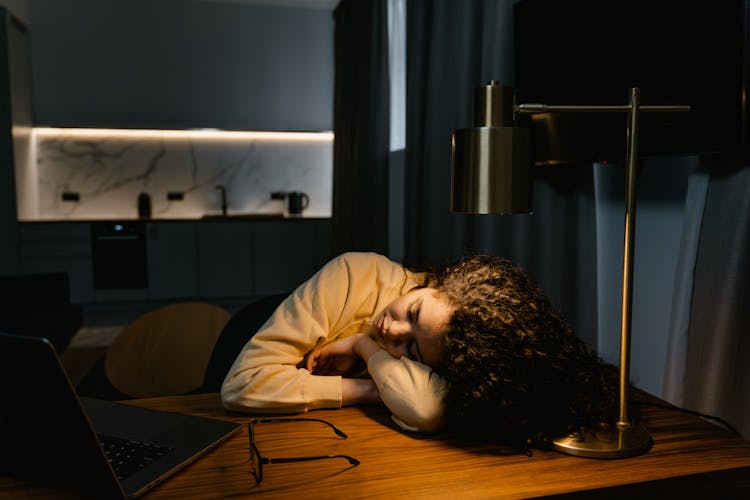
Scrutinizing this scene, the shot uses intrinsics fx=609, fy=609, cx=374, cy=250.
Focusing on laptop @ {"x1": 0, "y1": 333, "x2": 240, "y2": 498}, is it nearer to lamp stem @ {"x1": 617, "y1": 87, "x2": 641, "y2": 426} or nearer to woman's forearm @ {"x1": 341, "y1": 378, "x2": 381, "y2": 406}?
woman's forearm @ {"x1": 341, "y1": 378, "x2": 381, "y2": 406}

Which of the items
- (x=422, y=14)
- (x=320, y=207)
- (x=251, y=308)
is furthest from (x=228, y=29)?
(x=251, y=308)

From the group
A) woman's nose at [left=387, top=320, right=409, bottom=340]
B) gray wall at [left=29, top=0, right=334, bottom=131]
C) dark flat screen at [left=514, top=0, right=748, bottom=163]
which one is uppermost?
gray wall at [left=29, top=0, right=334, bottom=131]

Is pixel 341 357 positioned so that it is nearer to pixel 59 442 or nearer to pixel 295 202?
pixel 59 442

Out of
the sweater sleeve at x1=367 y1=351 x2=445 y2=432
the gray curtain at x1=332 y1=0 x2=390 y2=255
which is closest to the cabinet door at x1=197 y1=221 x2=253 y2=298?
the gray curtain at x1=332 y1=0 x2=390 y2=255

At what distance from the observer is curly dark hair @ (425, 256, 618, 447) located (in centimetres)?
98

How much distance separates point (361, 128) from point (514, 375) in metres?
3.70

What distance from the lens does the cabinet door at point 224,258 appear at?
4969mm

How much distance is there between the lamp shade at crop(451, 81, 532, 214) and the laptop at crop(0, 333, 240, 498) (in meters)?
0.56

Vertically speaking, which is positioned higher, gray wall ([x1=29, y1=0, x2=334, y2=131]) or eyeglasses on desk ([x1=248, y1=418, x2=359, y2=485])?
gray wall ([x1=29, y1=0, x2=334, y2=131])

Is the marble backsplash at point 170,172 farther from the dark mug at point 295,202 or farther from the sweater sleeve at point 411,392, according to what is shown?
the sweater sleeve at point 411,392

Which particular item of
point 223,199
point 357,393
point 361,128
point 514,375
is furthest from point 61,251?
point 514,375

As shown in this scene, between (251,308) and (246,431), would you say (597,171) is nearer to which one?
(251,308)

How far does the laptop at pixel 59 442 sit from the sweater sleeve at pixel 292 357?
0.53ft

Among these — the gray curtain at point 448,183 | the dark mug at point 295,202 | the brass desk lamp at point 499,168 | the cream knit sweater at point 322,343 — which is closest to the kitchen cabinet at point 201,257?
the dark mug at point 295,202
